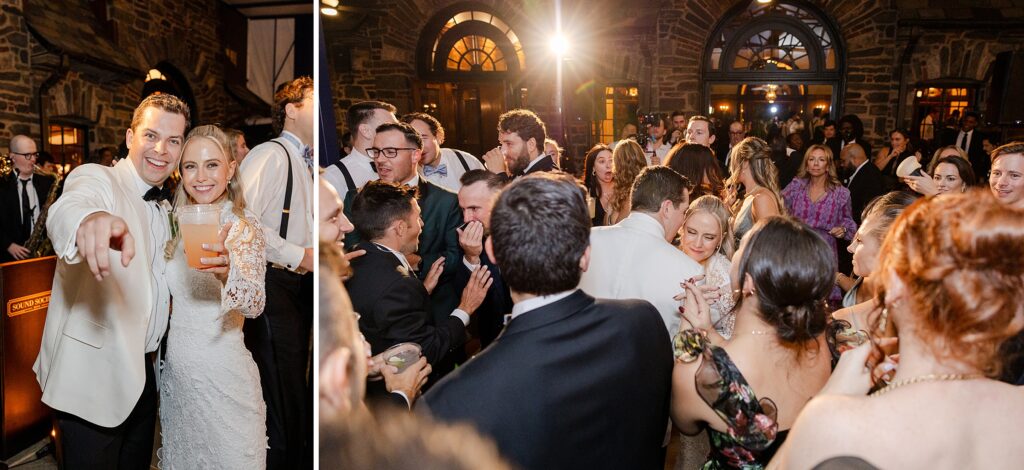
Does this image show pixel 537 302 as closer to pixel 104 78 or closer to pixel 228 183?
pixel 228 183

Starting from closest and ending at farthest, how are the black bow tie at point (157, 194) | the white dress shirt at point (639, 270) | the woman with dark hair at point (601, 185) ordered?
1. the black bow tie at point (157, 194)
2. the white dress shirt at point (639, 270)
3. the woman with dark hair at point (601, 185)

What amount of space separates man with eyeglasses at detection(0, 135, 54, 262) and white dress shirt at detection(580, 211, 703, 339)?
14.9 ft

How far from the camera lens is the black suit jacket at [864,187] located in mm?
4734

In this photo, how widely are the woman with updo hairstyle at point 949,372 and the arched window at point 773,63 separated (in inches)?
371

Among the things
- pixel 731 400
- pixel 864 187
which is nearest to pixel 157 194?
pixel 731 400

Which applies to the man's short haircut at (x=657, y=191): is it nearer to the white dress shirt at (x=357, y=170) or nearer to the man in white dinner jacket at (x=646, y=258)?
the man in white dinner jacket at (x=646, y=258)

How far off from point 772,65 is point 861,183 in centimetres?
570

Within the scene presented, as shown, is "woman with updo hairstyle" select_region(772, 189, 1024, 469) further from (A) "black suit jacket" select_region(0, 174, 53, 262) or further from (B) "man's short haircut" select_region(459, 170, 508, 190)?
(A) "black suit jacket" select_region(0, 174, 53, 262)

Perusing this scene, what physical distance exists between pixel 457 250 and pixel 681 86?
8040mm

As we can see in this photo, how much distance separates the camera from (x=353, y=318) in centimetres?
67

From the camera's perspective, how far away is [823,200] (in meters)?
3.94

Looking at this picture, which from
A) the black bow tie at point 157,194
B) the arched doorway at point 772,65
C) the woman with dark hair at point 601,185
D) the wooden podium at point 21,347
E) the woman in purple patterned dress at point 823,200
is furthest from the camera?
the arched doorway at point 772,65

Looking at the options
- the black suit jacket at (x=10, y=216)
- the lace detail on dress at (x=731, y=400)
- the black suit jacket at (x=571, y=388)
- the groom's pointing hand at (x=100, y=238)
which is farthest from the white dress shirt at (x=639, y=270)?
the black suit jacket at (x=10, y=216)

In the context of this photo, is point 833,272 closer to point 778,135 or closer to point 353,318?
point 353,318
